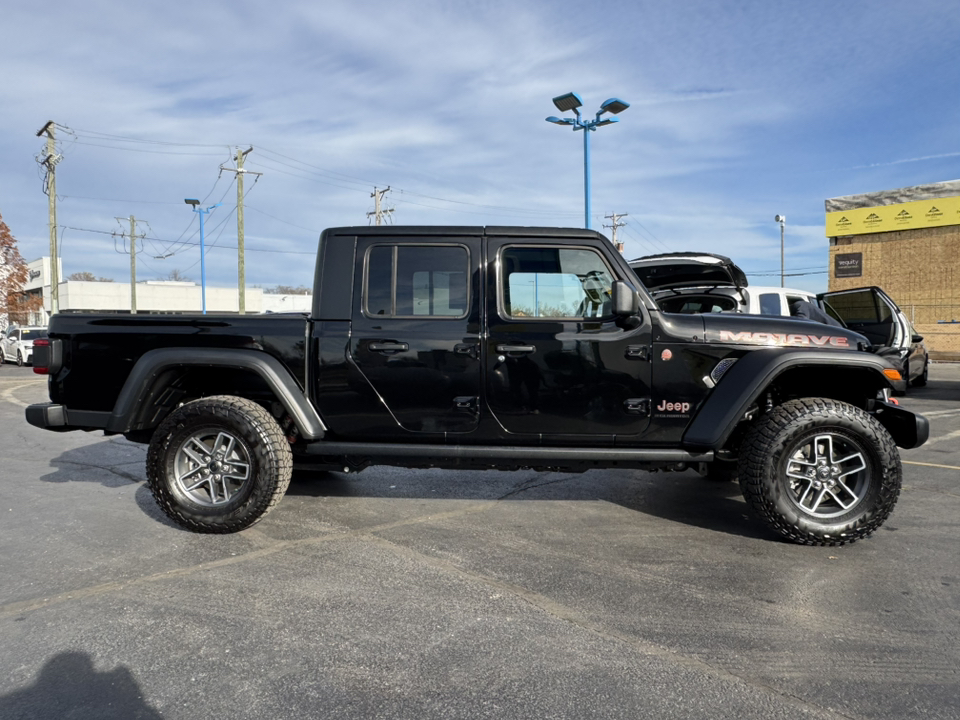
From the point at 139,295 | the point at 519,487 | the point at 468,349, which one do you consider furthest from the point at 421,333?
the point at 139,295

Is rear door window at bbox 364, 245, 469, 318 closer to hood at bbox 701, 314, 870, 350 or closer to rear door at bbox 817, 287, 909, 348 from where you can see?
hood at bbox 701, 314, 870, 350

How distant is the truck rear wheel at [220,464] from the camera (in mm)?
4391

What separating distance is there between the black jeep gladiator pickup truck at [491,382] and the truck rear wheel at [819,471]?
0.01 m

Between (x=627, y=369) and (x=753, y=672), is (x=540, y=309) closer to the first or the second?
(x=627, y=369)

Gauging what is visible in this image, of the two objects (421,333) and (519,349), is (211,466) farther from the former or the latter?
(519,349)

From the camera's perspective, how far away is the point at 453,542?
4.30m

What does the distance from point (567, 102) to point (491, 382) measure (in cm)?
1373

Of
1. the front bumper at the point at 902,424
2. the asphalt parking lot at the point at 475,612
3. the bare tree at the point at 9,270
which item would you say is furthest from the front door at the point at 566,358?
the bare tree at the point at 9,270

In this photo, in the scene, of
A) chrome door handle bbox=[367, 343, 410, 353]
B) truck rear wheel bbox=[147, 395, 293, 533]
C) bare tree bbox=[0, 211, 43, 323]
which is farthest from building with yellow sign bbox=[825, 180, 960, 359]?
bare tree bbox=[0, 211, 43, 323]

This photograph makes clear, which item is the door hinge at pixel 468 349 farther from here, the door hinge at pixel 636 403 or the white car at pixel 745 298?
the white car at pixel 745 298

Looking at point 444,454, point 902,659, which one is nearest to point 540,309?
point 444,454

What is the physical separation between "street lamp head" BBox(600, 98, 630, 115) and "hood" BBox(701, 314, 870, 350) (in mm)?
13341

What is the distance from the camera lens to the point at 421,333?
14.5 ft

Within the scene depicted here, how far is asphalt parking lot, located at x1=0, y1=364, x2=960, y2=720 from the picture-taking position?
251cm
